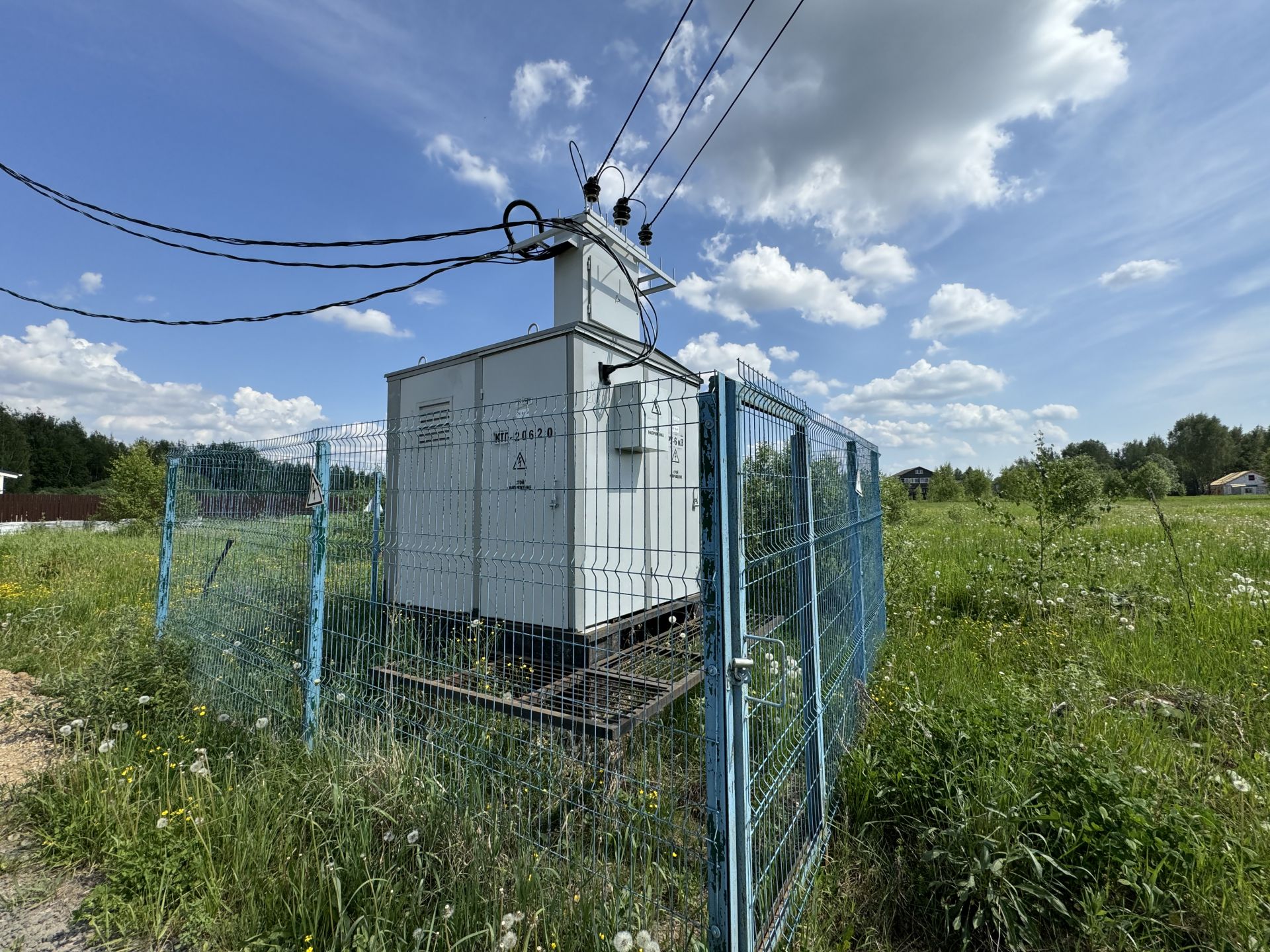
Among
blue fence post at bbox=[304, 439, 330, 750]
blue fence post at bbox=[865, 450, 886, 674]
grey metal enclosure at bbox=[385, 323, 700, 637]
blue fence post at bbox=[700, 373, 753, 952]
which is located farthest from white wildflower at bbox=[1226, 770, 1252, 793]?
blue fence post at bbox=[304, 439, 330, 750]

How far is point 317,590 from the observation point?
3.22m

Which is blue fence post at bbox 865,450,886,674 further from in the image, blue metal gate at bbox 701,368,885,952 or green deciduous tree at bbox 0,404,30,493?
green deciduous tree at bbox 0,404,30,493

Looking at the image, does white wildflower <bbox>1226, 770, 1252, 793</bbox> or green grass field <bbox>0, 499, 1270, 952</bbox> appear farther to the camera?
white wildflower <bbox>1226, 770, 1252, 793</bbox>

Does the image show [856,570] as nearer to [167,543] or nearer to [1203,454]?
[167,543]

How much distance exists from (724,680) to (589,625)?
223 centimetres

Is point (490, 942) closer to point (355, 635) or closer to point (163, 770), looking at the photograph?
point (355, 635)

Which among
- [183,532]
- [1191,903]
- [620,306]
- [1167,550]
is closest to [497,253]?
[620,306]

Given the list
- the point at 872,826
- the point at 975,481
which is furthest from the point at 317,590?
the point at 975,481

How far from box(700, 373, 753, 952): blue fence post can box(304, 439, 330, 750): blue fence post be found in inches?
100

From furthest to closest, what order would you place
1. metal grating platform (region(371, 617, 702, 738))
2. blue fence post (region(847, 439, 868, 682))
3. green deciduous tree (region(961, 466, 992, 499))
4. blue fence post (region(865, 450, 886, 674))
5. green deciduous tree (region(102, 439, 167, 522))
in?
1. green deciduous tree (region(961, 466, 992, 499))
2. green deciduous tree (region(102, 439, 167, 522))
3. blue fence post (region(865, 450, 886, 674))
4. blue fence post (region(847, 439, 868, 682))
5. metal grating platform (region(371, 617, 702, 738))

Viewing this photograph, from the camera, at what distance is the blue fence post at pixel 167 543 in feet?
16.0

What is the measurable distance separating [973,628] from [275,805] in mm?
5551

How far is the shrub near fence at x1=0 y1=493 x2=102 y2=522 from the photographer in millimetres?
27141

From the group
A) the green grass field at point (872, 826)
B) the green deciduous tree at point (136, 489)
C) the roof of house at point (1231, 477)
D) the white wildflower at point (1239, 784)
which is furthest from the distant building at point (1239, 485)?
the green deciduous tree at point (136, 489)
